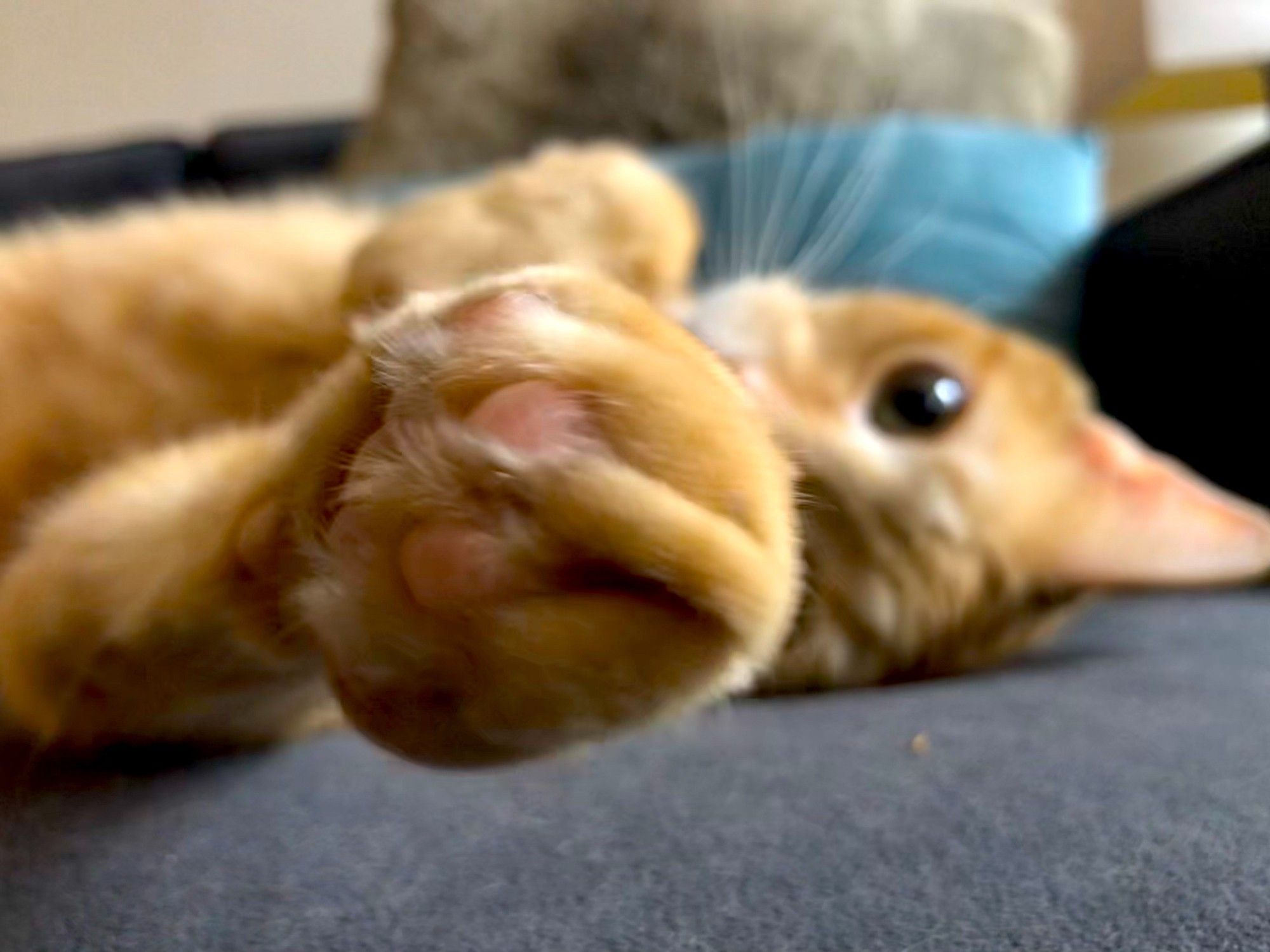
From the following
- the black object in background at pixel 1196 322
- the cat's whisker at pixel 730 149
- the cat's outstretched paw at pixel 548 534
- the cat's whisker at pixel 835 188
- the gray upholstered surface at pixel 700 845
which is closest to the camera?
the cat's outstretched paw at pixel 548 534

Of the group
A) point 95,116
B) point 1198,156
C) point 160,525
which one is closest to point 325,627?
point 160,525

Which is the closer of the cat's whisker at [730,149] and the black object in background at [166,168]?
the cat's whisker at [730,149]

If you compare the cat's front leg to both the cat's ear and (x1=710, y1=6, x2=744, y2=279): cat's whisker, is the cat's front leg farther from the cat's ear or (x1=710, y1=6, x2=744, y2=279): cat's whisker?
(x1=710, y1=6, x2=744, y2=279): cat's whisker

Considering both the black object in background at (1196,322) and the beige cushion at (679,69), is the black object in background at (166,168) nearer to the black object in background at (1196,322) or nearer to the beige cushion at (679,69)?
the beige cushion at (679,69)

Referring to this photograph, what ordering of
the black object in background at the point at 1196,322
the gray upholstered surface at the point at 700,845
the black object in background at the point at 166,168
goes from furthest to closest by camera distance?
the black object in background at the point at 166,168 < the black object in background at the point at 1196,322 < the gray upholstered surface at the point at 700,845

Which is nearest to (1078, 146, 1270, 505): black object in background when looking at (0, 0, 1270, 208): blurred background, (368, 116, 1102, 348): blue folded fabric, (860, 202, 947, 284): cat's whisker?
(368, 116, 1102, 348): blue folded fabric

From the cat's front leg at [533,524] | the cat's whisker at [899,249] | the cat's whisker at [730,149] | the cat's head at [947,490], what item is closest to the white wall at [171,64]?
the cat's whisker at [730,149]

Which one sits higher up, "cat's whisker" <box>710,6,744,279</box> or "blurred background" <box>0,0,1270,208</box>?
"cat's whisker" <box>710,6,744,279</box>
